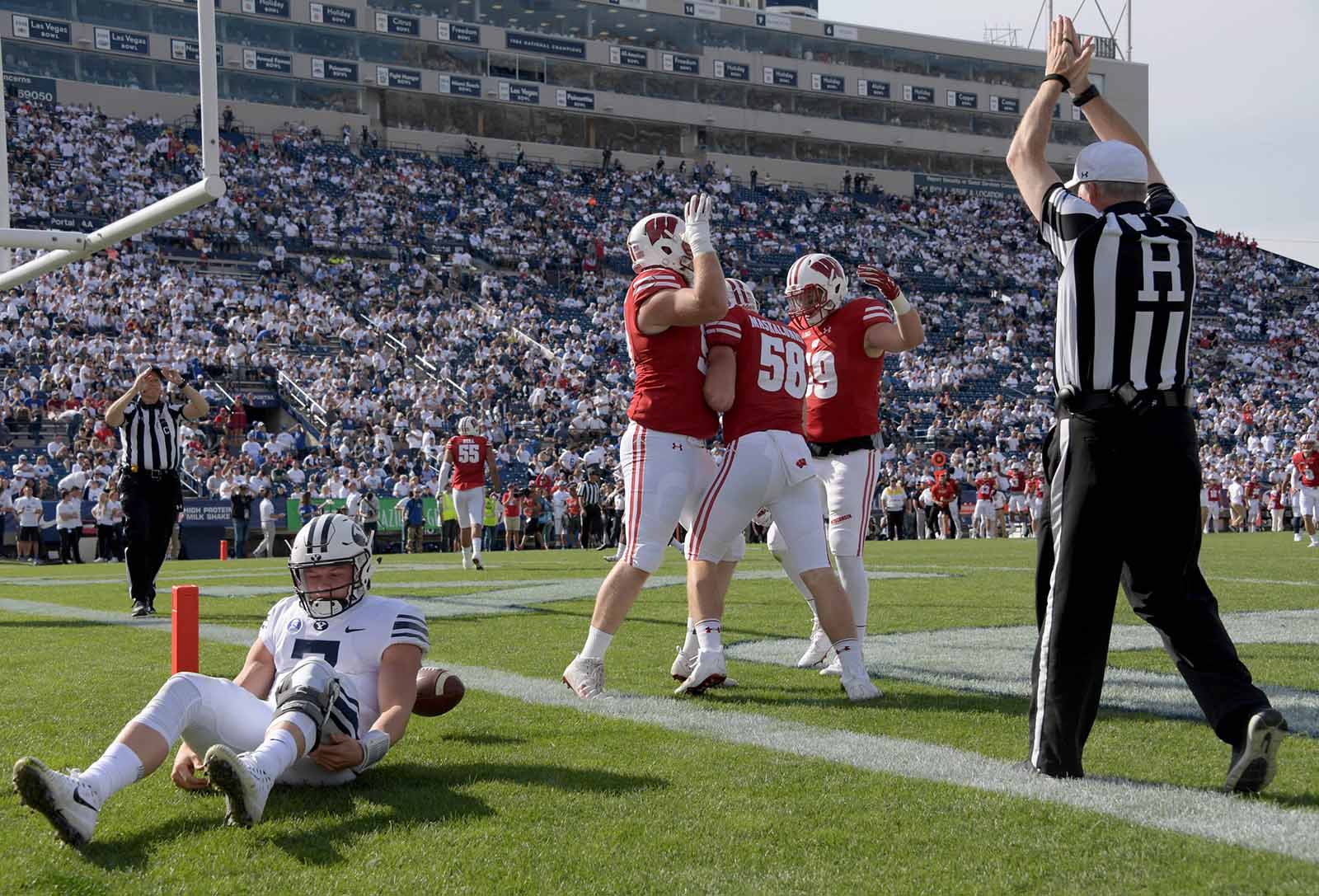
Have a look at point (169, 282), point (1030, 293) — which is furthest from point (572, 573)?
point (1030, 293)

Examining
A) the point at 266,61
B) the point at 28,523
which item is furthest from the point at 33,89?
the point at 28,523

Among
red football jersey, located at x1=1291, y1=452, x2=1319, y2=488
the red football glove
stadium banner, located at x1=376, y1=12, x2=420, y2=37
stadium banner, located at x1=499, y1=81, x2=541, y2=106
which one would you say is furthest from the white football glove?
stadium banner, located at x1=499, y1=81, x2=541, y2=106

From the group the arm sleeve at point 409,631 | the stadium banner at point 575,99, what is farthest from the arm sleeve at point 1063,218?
the stadium banner at point 575,99

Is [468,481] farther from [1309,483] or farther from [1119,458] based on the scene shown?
[1119,458]

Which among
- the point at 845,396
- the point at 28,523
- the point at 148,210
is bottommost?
the point at 28,523

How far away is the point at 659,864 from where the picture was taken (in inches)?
125

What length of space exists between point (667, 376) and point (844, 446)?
1.24 metres

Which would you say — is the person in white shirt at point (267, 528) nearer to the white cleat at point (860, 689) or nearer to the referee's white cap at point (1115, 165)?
the white cleat at point (860, 689)

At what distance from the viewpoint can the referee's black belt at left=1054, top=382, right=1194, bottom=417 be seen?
151 inches

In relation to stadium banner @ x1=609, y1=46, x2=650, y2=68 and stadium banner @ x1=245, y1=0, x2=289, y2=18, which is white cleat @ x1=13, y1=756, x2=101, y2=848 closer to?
stadium banner @ x1=245, y1=0, x2=289, y2=18

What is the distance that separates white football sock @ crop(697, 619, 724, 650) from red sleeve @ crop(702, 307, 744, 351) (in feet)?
4.01

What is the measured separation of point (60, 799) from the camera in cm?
327

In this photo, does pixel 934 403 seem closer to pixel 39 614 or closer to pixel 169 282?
pixel 169 282

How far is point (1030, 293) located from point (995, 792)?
151 ft
